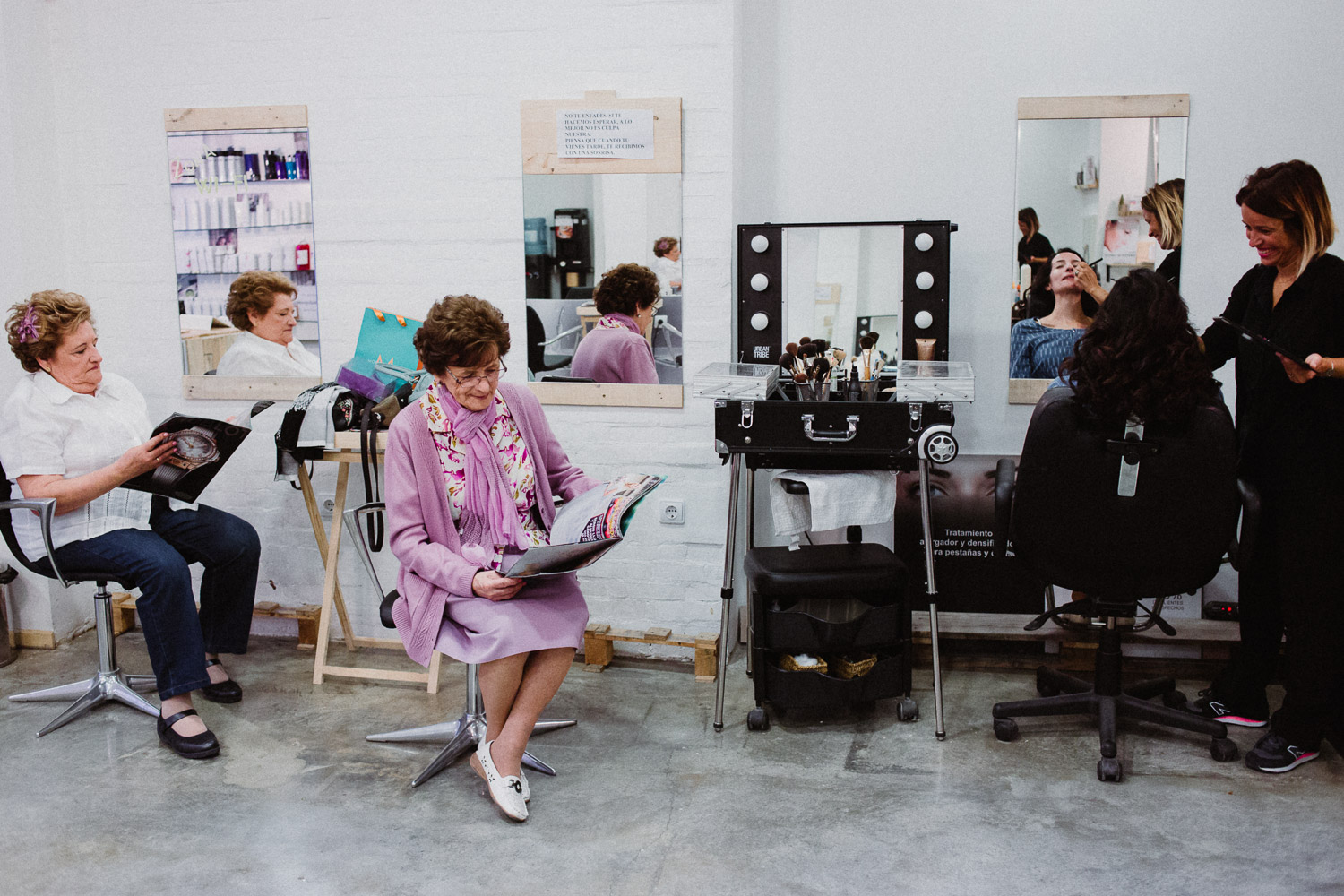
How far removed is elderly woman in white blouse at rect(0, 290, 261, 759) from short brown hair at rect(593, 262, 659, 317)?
146 cm

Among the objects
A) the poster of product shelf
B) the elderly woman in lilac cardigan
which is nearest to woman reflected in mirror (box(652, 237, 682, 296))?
the elderly woman in lilac cardigan

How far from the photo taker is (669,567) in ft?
12.8

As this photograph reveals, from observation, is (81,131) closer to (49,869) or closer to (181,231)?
(181,231)

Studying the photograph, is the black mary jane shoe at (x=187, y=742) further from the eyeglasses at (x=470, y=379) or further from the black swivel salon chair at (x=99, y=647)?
the eyeglasses at (x=470, y=379)

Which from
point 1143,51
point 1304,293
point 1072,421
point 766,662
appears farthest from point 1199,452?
point 1143,51

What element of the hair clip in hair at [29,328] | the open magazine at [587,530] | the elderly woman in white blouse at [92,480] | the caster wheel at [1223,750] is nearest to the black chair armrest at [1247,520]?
the caster wheel at [1223,750]

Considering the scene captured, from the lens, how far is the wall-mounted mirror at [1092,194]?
11.9ft

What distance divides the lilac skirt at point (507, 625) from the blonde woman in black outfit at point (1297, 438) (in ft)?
6.38

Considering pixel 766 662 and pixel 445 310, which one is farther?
pixel 766 662

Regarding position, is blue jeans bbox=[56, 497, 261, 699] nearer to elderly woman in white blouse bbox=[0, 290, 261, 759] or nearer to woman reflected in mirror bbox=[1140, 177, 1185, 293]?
elderly woman in white blouse bbox=[0, 290, 261, 759]

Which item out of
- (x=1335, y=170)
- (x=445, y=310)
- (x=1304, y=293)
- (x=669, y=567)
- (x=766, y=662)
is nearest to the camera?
(x=445, y=310)

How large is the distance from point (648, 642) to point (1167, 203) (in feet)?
7.54

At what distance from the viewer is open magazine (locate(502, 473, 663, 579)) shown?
261cm

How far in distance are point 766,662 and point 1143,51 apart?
7.75 ft
